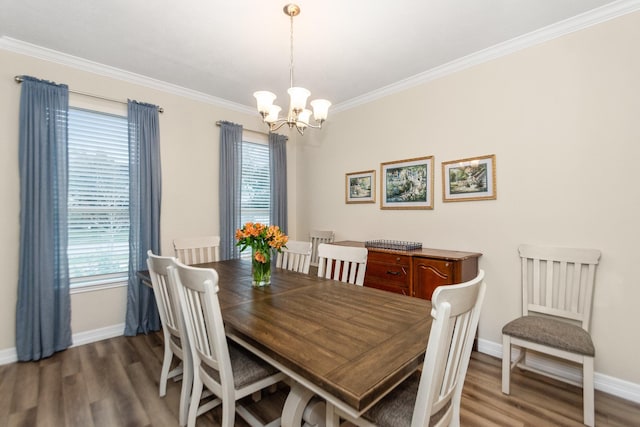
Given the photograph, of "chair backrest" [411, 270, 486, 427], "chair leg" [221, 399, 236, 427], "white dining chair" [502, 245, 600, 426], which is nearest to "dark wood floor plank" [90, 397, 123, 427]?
"chair leg" [221, 399, 236, 427]

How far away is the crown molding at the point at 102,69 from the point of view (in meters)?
2.53

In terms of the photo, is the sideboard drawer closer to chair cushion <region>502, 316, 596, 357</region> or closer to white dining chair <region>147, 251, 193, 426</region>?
chair cushion <region>502, 316, 596, 357</region>

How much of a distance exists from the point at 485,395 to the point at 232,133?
12.4 feet

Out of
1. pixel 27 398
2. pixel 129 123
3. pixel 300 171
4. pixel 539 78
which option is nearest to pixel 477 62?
pixel 539 78

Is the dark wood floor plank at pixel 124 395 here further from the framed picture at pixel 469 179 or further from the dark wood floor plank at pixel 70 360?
the framed picture at pixel 469 179

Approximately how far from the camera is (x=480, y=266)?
2.73m

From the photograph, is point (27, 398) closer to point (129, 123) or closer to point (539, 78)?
point (129, 123)

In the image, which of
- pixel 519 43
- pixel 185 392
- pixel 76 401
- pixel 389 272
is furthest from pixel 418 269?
pixel 76 401

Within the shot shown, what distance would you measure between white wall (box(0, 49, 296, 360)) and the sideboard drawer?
2.11 metres

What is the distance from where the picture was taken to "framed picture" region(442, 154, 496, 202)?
2648mm

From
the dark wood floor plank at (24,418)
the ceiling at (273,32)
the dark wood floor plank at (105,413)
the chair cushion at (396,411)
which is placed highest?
the ceiling at (273,32)

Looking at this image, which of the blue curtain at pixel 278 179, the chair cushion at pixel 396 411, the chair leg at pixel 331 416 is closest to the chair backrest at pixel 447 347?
the chair cushion at pixel 396 411

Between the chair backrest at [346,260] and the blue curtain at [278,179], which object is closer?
the chair backrest at [346,260]

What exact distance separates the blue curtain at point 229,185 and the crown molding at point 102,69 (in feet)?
1.17
